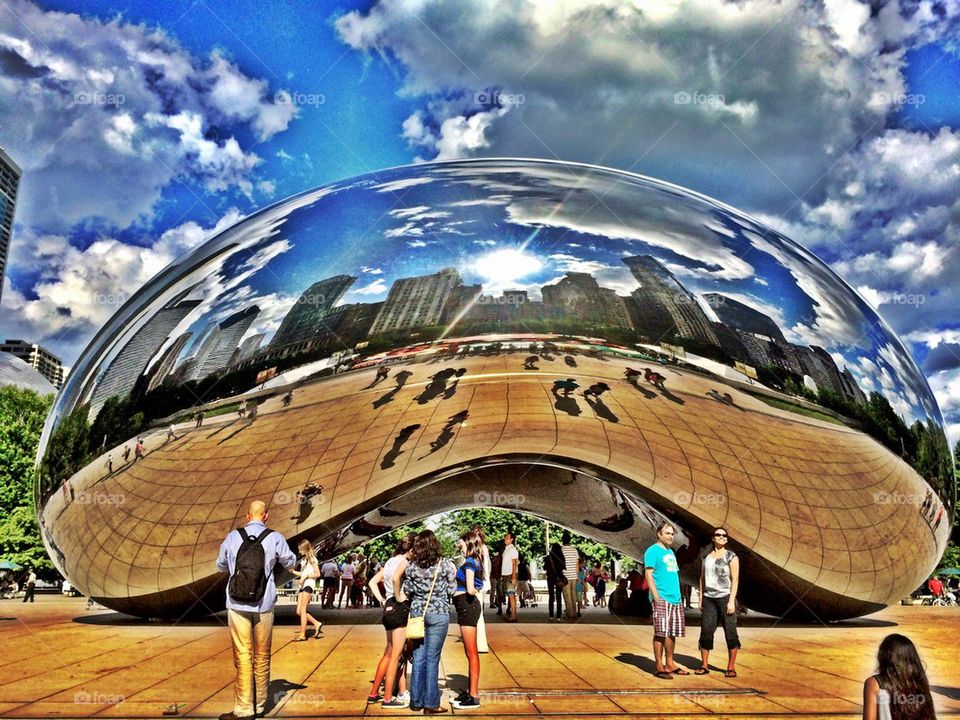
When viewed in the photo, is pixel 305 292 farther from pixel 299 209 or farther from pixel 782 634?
pixel 782 634

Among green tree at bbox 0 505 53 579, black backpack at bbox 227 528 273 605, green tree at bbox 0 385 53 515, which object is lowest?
black backpack at bbox 227 528 273 605

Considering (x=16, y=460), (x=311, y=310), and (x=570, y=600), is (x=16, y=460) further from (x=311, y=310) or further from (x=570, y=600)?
Answer: (x=311, y=310)

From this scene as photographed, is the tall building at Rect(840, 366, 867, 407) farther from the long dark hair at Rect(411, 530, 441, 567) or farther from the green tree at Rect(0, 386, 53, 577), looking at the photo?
the green tree at Rect(0, 386, 53, 577)

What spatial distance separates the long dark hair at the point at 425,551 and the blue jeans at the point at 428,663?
0.37 meters

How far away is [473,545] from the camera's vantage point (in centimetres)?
888

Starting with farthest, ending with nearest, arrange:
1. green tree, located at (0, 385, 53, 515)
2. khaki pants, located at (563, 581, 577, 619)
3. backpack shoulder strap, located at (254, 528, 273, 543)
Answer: green tree, located at (0, 385, 53, 515) < khaki pants, located at (563, 581, 577, 619) < backpack shoulder strap, located at (254, 528, 273, 543)

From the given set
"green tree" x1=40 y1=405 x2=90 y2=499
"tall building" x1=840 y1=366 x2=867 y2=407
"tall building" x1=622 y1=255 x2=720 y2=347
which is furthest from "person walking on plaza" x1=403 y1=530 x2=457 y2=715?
"tall building" x1=840 y1=366 x2=867 y2=407

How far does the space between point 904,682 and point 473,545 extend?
19.3ft

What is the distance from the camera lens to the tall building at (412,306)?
6020 mm

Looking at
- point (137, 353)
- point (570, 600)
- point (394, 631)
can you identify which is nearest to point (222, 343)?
point (137, 353)

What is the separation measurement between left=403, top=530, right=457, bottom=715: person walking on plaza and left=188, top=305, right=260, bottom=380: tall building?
2182 millimetres

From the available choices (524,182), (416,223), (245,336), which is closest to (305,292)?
(245,336)

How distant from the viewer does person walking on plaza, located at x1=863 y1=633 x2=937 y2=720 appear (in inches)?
130

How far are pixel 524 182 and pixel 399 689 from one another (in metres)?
4.37
